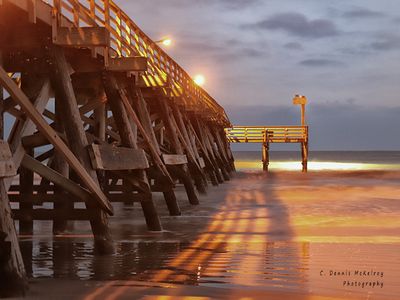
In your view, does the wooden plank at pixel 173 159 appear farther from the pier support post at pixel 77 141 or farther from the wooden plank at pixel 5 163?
the wooden plank at pixel 5 163

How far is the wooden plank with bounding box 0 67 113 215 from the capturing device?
528 cm

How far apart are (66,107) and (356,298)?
3.90 meters

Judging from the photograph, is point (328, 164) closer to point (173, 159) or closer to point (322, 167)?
point (322, 167)

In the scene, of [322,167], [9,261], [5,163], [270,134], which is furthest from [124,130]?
[322,167]

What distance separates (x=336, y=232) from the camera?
29.8 feet

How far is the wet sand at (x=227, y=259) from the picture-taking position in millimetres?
4867

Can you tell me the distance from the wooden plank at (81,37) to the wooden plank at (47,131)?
1.30m

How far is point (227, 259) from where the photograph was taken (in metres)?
6.38

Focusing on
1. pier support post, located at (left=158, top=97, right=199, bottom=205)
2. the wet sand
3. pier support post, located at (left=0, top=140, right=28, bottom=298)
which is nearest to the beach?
the wet sand

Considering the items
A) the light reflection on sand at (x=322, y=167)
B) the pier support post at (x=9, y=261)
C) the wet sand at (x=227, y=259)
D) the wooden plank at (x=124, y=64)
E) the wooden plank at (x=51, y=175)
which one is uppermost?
the wooden plank at (x=124, y=64)

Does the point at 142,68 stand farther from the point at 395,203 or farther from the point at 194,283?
the point at 395,203

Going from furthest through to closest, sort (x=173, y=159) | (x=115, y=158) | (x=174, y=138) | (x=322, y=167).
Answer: (x=322, y=167)
(x=174, y=138)
(x=173, y=159)
(x=115, y=158)

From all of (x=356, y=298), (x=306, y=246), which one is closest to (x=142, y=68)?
(x=306, y=246)

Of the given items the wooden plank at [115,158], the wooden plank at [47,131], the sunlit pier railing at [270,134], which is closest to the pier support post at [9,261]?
the wooden plank at [47,131]
